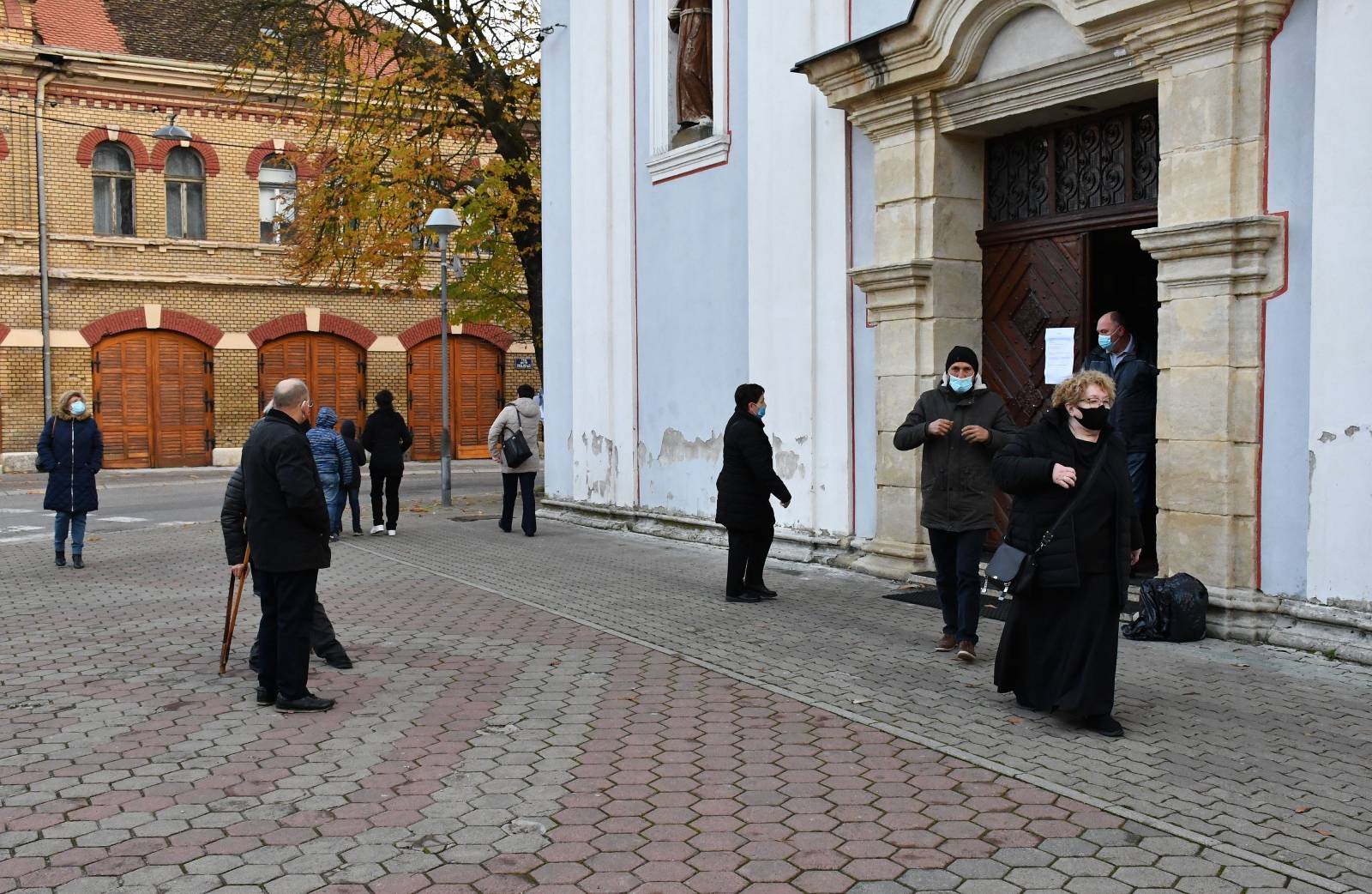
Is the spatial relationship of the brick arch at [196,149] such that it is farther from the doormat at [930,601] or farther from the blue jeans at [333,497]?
the doormat at [930,601]

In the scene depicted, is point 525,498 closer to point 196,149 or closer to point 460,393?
point 460,393

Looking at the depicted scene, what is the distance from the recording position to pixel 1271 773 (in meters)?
5.34

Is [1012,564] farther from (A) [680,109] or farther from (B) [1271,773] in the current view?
(A) [680,109]

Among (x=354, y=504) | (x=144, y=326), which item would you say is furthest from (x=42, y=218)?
(x=354, y=504)

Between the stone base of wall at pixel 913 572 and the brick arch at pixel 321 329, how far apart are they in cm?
1431

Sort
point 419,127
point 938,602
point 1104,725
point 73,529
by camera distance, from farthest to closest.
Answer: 1. point 419,127
2. point 73,529
3. point 938,602
4. point 1104,725

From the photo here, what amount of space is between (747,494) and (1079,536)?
405 centimetres

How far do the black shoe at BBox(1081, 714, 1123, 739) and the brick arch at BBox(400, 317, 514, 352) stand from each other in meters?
25.2

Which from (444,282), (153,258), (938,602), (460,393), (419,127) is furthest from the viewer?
(460,393)

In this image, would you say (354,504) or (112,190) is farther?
(112,190)

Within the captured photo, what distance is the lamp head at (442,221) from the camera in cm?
1769

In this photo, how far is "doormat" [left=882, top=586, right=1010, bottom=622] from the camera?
9.12 metres

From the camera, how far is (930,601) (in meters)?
9.71

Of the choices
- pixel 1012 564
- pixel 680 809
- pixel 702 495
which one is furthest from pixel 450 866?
pixel 702 495
